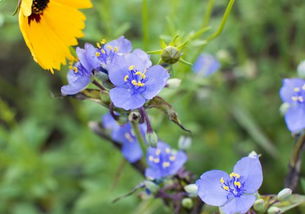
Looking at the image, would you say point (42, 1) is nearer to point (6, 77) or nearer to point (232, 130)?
point (232, 130)

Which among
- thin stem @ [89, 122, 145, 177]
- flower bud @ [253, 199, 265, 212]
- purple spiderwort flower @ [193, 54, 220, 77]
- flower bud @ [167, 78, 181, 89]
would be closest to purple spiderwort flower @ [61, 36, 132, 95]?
flower bud @ [167, 78, 181, 89]

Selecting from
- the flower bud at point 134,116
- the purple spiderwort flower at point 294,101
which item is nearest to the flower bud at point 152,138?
the flower bud at point 134,116

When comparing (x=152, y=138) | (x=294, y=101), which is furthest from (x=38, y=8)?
(x=294, y=101)

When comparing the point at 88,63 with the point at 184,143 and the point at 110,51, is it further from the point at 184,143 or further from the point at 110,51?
the point at 184,143

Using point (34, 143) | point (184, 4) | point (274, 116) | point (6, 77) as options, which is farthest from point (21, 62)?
point (274, 116)

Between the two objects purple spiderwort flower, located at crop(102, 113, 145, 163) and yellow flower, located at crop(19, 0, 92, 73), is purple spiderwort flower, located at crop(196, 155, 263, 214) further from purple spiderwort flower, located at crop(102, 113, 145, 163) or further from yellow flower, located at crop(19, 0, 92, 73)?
yellow flower, located at crop(19, 0, 92, 73)

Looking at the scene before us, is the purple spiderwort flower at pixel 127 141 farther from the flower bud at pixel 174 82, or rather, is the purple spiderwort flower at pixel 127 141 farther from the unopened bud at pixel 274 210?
the unopened bud at pixel 274 210
